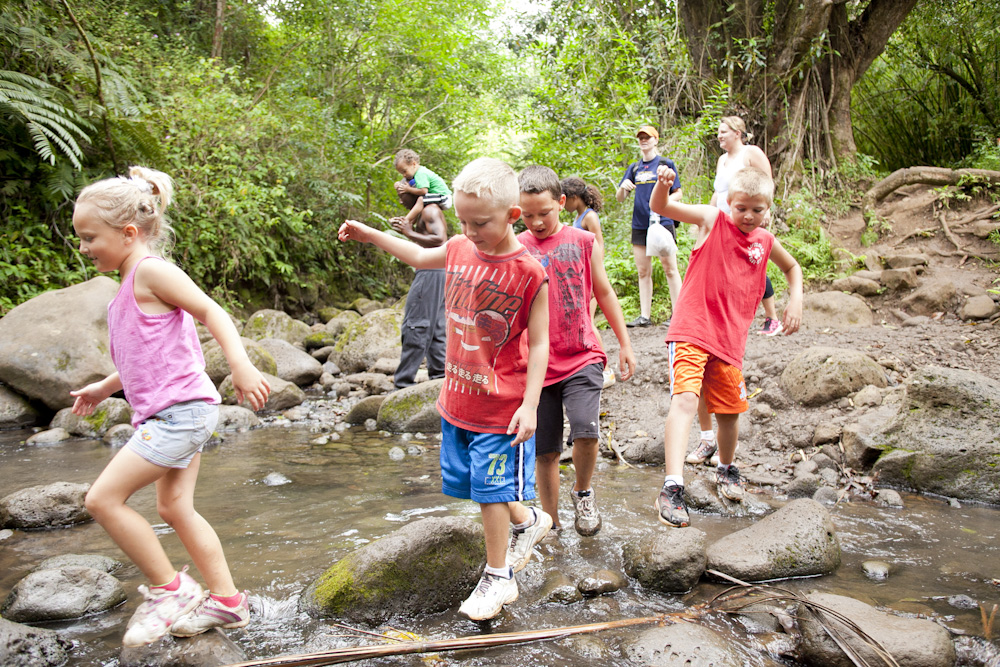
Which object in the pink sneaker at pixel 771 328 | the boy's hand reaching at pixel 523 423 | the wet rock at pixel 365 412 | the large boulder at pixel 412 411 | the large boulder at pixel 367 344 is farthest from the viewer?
the large boulder at pixel 367 344

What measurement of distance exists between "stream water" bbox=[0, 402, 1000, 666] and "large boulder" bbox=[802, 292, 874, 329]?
11.7 feet

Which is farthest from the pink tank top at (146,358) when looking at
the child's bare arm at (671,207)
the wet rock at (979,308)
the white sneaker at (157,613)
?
the wet rock at (979,308)

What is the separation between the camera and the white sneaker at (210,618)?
249cm

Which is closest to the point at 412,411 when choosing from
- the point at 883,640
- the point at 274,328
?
the point at 883,640

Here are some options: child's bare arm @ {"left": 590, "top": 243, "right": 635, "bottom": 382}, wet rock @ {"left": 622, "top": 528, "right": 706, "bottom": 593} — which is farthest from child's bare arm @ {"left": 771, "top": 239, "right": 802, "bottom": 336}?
wet rock @ {"left": 622, "top": 528, "right": 706, "bottom": 593}

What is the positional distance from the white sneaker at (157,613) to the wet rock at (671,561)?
186cm

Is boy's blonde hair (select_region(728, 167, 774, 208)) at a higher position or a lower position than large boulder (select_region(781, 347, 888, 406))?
higher

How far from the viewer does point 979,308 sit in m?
7.10

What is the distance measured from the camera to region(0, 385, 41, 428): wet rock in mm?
6594

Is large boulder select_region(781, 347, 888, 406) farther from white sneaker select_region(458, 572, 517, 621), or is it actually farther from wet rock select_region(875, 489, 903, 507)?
white sneaker select_region(458, 572, 517, 621)

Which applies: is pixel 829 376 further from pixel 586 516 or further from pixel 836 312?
pixel 586 516

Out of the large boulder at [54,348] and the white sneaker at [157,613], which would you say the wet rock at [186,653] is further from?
the large boulder at [54,348]

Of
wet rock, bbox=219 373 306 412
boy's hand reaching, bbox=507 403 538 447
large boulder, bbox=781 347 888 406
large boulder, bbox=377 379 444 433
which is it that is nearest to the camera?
boy's hand reaching, bbox=507 403 538 447

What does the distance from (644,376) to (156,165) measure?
318 inches
